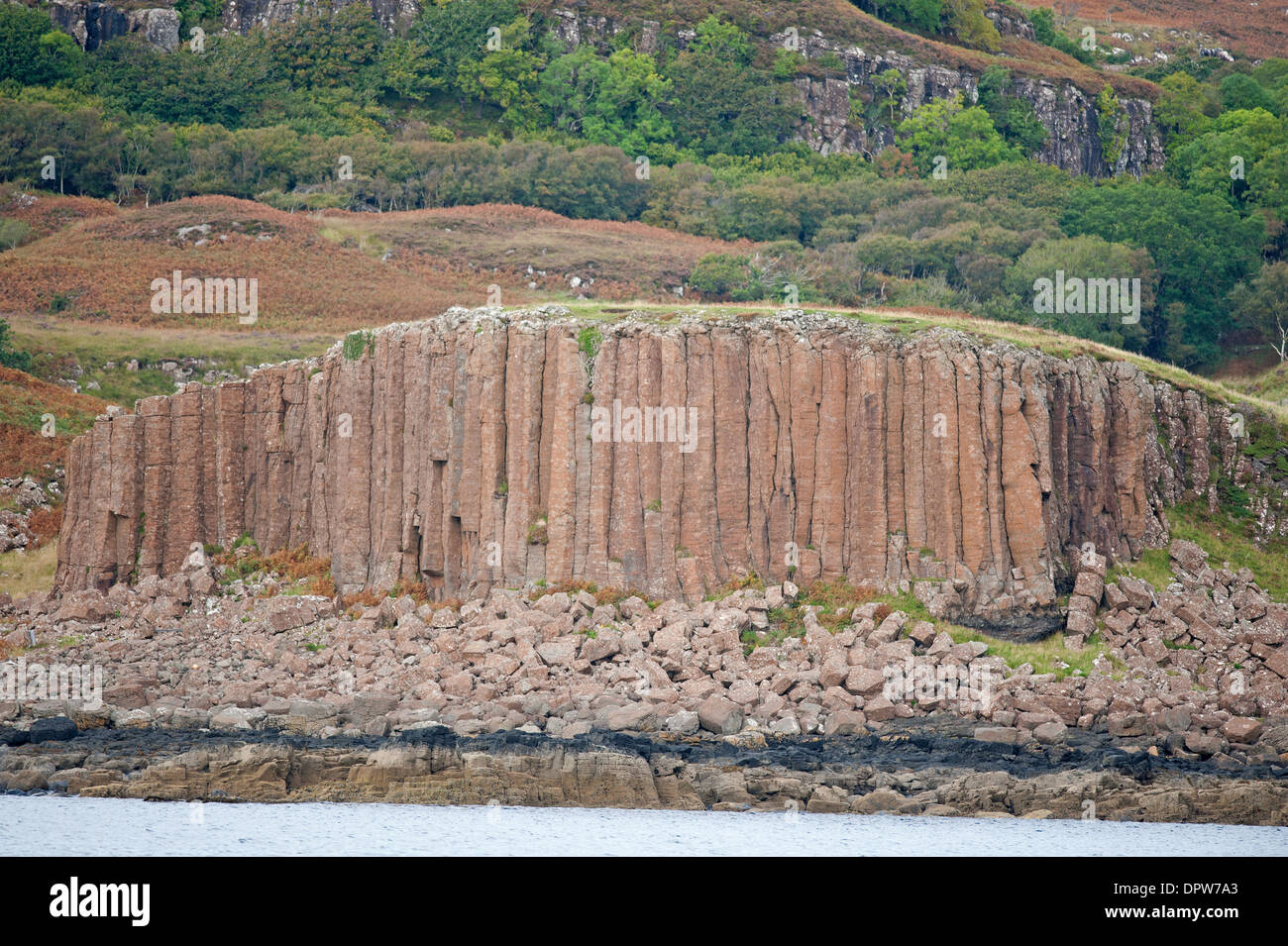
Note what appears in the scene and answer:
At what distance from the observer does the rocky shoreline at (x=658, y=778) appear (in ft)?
108

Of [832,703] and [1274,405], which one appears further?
[1274,405]

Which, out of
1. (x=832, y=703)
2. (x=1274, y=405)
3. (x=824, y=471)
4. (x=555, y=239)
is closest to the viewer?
(x=832, y=703)

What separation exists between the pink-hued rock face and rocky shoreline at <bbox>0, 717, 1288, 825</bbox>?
29.0 feet

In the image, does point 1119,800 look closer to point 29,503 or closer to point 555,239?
point 29,503

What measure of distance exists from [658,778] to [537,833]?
10.5ft

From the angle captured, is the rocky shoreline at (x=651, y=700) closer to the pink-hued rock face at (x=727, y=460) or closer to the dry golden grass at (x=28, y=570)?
the pink-hued rock face at (x=727, y=460)

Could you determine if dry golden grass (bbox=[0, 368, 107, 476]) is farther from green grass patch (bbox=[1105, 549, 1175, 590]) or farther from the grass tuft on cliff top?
green grass patch (bbox=[1105, 549, 1175, 590])

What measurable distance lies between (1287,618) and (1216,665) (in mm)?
3465

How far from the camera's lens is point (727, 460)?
145ft

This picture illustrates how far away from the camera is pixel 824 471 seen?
44.2 metres

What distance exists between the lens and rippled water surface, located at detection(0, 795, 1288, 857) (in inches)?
1190

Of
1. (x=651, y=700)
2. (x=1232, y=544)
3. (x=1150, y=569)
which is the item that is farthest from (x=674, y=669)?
(x=1232, y=544)

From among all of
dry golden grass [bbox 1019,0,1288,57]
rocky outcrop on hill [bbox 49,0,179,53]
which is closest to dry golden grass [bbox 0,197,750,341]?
rocky outcrop on hill [bbox 49,0,179,53]

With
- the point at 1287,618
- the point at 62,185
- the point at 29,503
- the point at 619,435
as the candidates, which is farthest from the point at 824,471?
the point at 62,185
